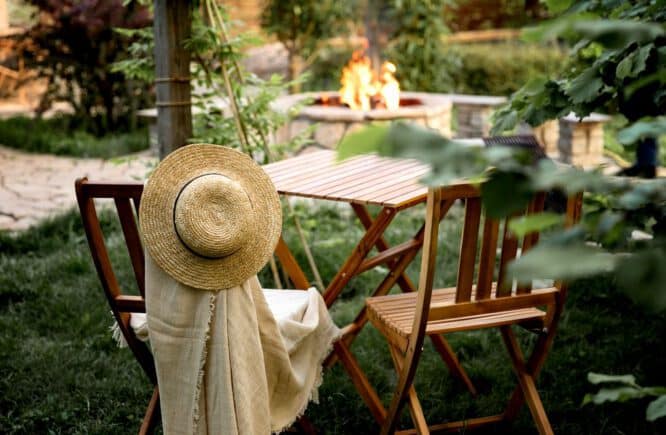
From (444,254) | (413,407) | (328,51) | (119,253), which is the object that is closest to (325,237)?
(444,254)

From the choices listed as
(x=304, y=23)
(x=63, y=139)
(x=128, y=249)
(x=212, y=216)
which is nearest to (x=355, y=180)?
(x=212, y=216)

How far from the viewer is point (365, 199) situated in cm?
238

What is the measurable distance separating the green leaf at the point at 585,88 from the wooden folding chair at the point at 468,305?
298mm

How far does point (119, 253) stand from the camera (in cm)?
443

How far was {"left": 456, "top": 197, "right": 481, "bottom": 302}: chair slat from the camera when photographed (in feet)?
6.84

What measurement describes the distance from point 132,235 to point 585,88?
136 centimetres

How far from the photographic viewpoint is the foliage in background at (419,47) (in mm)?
9648

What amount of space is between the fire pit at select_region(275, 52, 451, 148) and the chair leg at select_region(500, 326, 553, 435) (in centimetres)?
316

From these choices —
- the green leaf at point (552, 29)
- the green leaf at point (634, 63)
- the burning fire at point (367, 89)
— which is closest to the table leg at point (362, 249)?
the green leaf at point (634, 63)

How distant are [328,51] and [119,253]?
21.7 ft

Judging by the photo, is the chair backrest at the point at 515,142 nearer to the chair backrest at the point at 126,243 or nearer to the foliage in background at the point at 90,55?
the chair backrest at the point at 126,243

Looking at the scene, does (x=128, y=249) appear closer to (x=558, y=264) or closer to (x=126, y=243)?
(x=126, y=243)

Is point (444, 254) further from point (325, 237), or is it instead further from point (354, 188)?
point (354, 188)

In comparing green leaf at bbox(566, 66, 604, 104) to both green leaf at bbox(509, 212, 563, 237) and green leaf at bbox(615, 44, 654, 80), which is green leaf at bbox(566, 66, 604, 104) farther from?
green leaf at bbox(509, 212, 563, 237)
